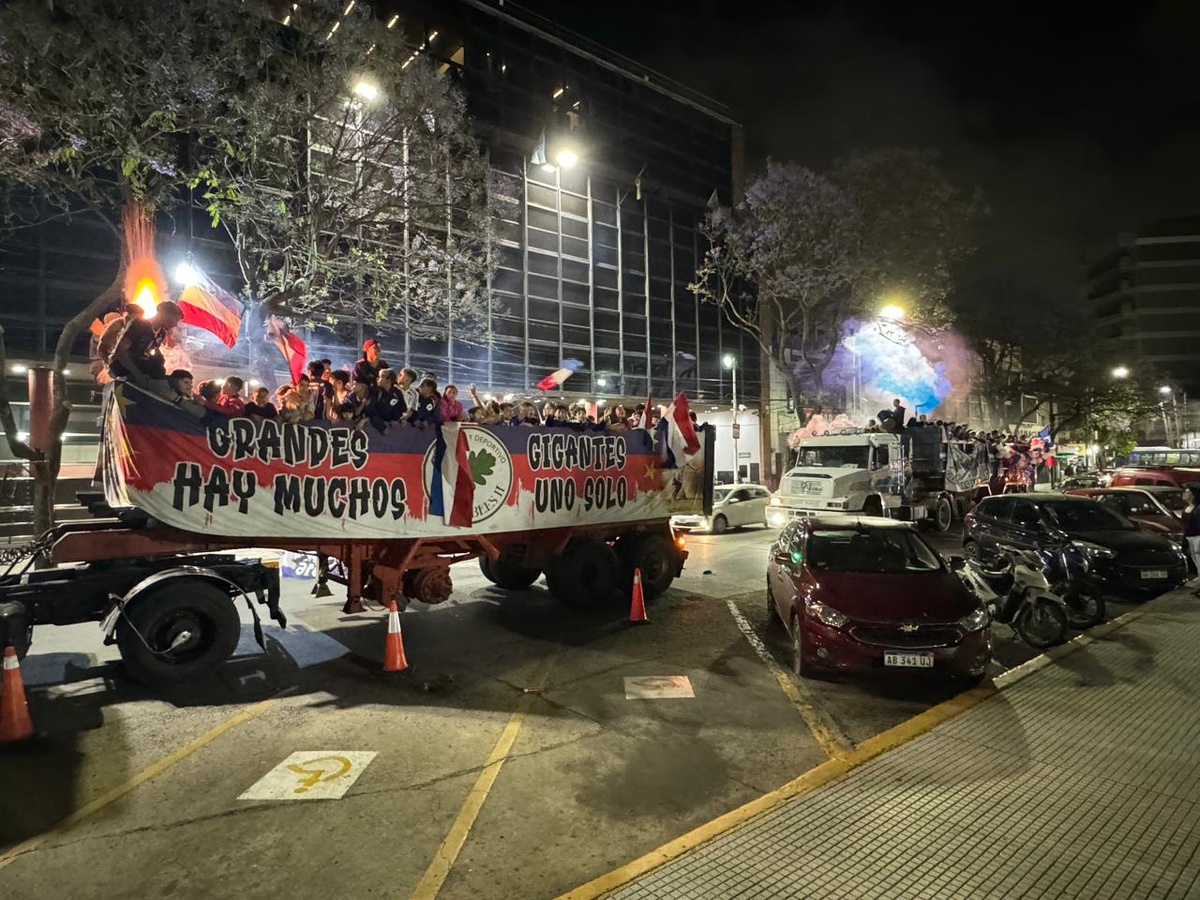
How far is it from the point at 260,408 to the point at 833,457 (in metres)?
15.2

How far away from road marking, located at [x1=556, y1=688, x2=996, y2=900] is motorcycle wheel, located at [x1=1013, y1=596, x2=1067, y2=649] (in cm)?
215

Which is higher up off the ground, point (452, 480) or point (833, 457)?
point (833, 457)

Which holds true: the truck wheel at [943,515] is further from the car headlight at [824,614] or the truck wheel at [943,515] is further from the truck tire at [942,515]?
the car headlight at [824,614]

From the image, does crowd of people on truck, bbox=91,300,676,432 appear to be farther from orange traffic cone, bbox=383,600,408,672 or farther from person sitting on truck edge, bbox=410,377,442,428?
orange traffic cone, bbox=383,600,408,672

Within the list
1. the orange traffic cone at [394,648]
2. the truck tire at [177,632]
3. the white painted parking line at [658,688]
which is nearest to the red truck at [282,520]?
the truck tire at [177,632]

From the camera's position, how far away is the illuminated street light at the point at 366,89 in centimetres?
1439

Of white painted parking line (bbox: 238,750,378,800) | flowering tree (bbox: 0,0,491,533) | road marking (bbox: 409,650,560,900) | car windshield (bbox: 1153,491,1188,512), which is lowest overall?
road marking (bbox: 409,650,560,900)

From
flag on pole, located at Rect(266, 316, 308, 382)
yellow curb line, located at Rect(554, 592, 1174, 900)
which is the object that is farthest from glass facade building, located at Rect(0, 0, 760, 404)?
yellow curb line, located at Rect(554, 592, 1174, 900)

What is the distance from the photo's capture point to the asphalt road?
3703mm

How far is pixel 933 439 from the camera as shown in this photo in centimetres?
2012

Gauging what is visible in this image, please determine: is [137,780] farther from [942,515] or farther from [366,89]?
[942,515]

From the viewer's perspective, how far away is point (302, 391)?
7.84 meters

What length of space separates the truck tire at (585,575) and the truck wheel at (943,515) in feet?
45.2

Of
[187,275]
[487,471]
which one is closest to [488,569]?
[487,471]
